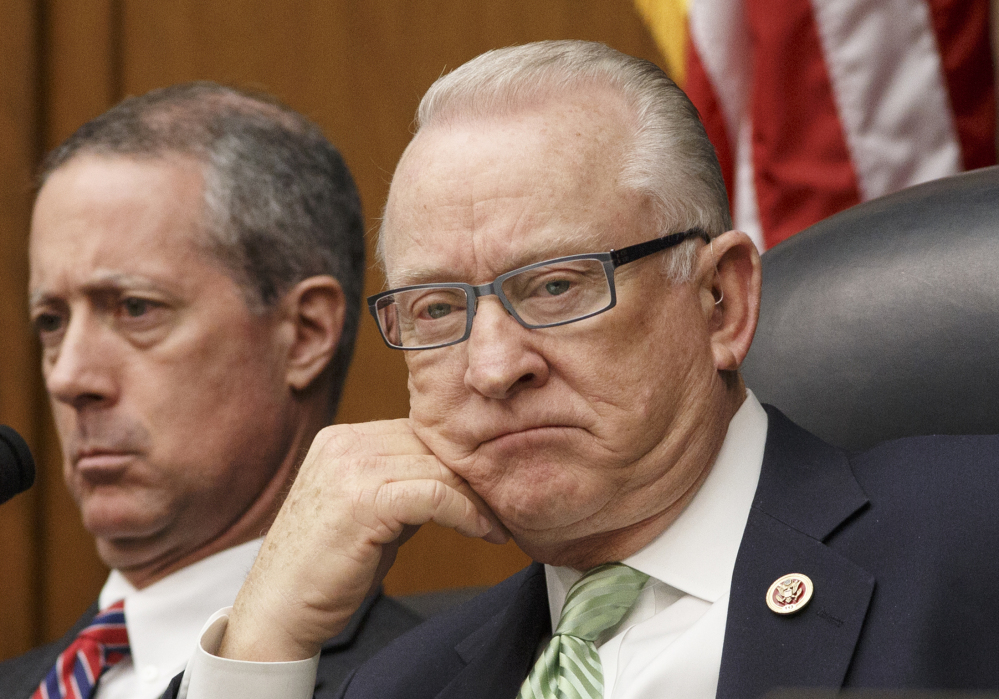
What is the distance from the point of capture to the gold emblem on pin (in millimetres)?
1375

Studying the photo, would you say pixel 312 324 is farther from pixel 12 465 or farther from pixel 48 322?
pixel 12 465

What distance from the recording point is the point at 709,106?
2.78 m

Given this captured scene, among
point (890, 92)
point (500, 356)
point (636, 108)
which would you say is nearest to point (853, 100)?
point (890, 92)

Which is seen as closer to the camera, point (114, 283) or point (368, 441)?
point (368, 441)

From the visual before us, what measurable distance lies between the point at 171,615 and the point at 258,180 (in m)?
0.89

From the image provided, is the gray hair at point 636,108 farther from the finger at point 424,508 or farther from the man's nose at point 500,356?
the finger at point 424,508

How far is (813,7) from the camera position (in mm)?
2561

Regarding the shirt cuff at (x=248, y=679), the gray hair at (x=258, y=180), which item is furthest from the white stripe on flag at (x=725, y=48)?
the shirt cuff at (x=248, y=679)

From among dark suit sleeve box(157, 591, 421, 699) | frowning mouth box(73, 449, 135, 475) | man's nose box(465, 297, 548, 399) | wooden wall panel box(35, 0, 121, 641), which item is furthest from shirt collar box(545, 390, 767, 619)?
wooden wall panel box(35, 0, 121, 641)

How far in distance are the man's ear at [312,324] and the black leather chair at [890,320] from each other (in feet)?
3.02

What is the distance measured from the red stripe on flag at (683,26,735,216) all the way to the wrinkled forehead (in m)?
1.24

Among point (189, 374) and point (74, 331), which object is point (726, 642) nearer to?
point (189, 374)

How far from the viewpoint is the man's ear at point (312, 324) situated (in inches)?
91.7

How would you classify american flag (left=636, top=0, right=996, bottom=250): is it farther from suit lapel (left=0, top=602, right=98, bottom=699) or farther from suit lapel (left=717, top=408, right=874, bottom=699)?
suit lapel (left=0, top=602, right=98, bottom=699)
